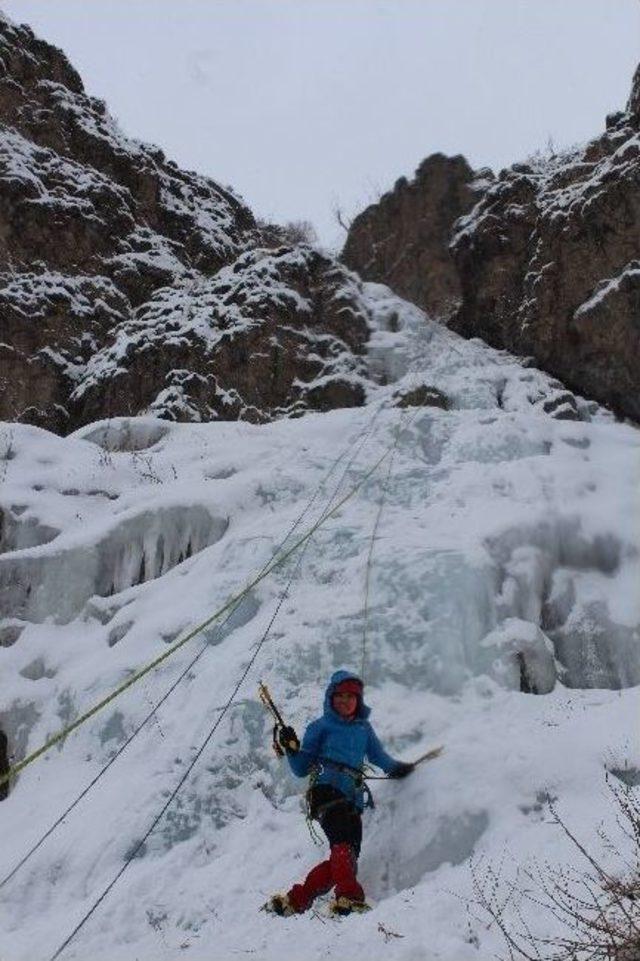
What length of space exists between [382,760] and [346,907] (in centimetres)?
92

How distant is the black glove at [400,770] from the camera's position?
4562 millimetres

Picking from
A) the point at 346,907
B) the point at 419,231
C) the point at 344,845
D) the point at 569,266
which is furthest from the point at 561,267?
the point at 346,907

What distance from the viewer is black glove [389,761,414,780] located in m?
4.56

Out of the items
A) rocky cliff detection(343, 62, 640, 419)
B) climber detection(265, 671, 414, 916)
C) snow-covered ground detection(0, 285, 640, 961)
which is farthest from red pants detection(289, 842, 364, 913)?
rocky cliff detection(343, 62, 640, 419)

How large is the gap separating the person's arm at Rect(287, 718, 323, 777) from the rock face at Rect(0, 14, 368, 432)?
31.2 feet

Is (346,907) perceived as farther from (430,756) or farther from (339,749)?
(430,756)

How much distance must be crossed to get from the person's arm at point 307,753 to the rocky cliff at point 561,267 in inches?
392

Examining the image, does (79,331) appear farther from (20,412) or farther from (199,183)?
(199,183)

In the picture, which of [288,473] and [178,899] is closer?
[178,899]

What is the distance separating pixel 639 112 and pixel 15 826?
48.9ft

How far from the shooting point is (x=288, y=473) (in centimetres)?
869

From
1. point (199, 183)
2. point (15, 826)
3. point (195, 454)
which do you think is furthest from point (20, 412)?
point (15, 826)

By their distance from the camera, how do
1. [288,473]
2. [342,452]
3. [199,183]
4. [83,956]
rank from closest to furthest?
[83,956], [288,473], [342,452], [199,183]

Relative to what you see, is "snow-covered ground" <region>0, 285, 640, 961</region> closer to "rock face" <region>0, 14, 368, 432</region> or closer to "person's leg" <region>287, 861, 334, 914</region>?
"person's leg" <region>287, 861, 334, 914</region>
